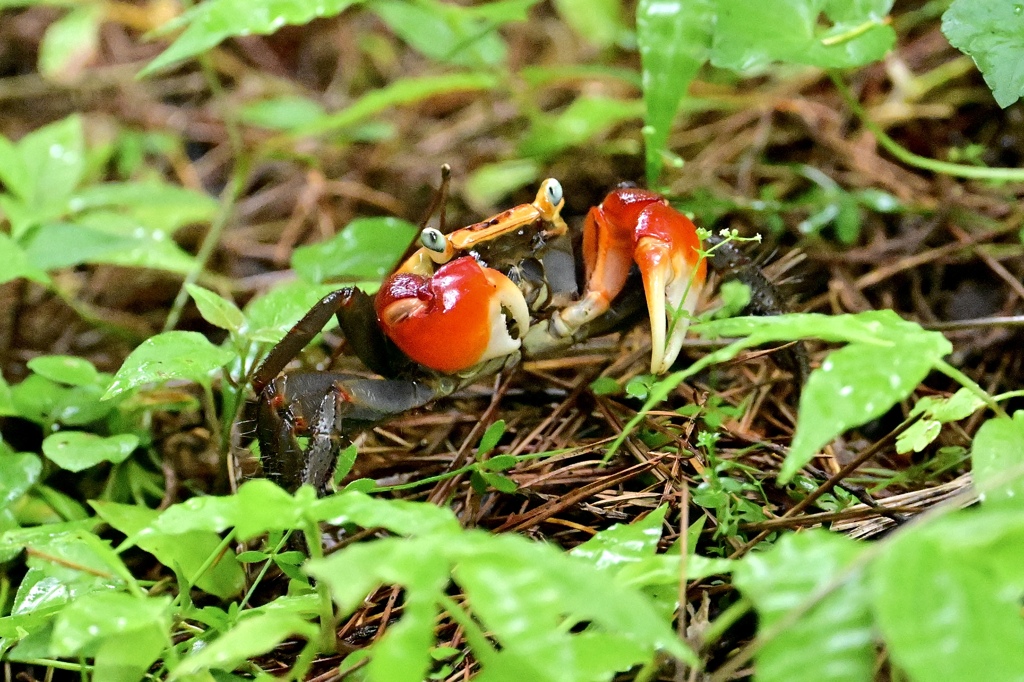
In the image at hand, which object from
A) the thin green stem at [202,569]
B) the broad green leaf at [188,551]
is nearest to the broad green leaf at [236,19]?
the broad green leaf at [188,551]

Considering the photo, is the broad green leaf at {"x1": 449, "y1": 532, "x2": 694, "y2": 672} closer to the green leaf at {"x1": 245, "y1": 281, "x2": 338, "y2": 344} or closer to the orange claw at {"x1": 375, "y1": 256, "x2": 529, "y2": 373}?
the orange claw at {"x1": 375, "y1": 256, "x2": 529, "y2": 373}

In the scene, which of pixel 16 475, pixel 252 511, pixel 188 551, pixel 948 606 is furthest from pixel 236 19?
pixel 948 606

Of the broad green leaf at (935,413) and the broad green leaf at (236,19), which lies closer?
the broad green leaf at (935,413)

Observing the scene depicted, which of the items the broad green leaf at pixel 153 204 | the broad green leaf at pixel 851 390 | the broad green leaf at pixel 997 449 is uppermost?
the broad green leaf at pixel 851 390

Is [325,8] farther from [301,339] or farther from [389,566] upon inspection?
[389,566]

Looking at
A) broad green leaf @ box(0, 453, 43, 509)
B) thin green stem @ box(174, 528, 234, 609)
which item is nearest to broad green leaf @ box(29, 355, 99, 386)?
broad green leaf @ box(0, 453, 43, 509)

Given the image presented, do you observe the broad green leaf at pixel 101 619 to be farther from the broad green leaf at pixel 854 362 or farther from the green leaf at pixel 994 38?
the green leaf at pixel 994 38

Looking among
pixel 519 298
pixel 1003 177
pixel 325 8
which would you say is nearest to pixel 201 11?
pixel 325 8
